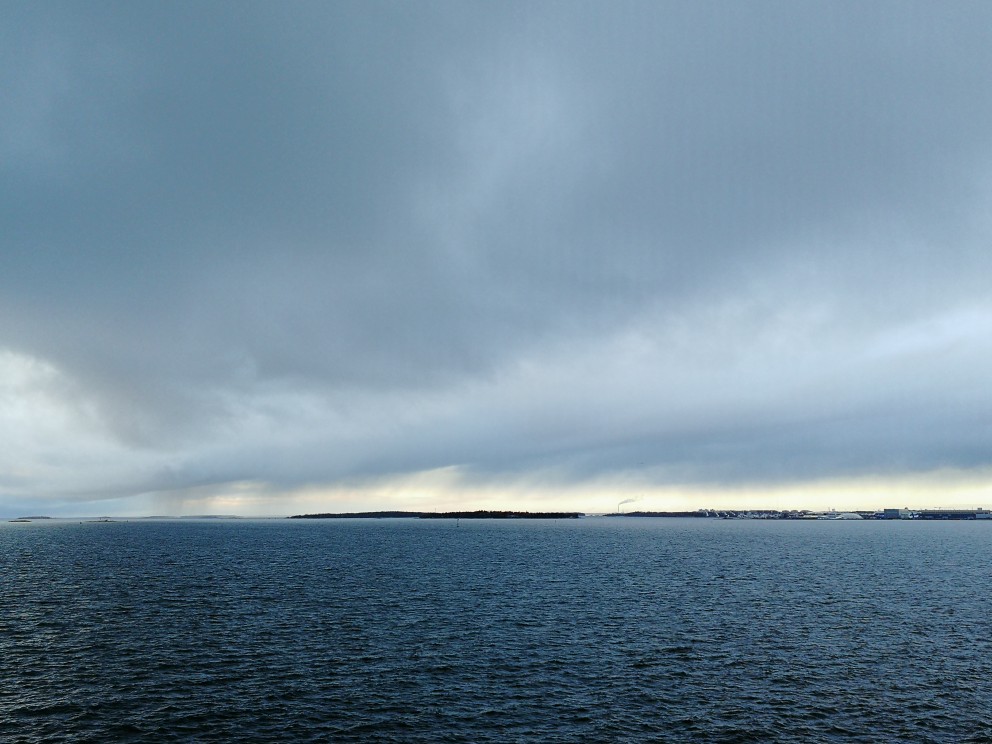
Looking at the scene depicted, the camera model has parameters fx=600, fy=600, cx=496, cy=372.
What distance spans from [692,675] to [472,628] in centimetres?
2546

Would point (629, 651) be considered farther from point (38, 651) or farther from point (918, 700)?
point (38, 651)

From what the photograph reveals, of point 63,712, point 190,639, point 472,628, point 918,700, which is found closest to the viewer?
A: point 63,712

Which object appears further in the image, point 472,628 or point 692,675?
point 472,628

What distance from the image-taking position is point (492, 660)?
5478 cm

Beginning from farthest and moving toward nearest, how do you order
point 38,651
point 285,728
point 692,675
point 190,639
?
1. point 190,639
2. point 38,651
3. point 692,675
4. point 285,728

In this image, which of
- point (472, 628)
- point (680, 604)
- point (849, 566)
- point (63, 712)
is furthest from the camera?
point (849, 566)

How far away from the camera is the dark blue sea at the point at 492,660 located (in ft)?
132

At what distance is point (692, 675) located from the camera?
50906mm

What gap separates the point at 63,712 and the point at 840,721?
177ft

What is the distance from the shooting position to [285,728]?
129 feet

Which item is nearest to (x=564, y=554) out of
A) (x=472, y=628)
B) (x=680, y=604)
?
(x=680, y=604)

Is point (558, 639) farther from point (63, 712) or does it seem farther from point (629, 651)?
point (63, 712)

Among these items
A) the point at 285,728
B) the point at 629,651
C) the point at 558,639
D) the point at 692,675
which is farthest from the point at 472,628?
the point at 285,728

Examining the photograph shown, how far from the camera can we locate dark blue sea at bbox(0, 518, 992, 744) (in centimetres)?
4031
